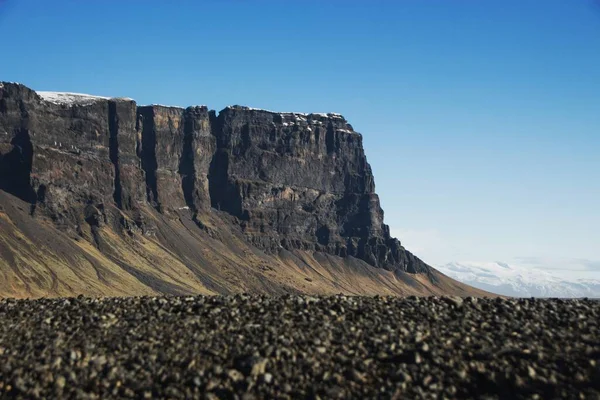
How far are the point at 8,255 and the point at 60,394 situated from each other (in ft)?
544

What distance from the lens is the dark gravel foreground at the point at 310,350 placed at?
74.2 feet

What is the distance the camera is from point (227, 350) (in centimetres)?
2527

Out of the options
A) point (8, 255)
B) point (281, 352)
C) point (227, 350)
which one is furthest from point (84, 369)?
point (8, 255)

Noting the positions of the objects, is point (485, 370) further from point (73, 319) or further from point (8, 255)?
point (8, 255)


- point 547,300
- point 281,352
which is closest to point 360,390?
point 281,352

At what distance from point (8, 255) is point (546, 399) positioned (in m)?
173

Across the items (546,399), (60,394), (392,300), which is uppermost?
(392,300)

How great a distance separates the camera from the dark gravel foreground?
891 inches

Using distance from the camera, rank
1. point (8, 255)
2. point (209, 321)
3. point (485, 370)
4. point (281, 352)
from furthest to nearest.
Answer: point (8, 255) < point (209, 321) < point (281, 352) < point (485, 370)

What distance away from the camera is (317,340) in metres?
25.6

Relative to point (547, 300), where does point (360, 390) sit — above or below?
below

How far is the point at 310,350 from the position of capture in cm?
2488

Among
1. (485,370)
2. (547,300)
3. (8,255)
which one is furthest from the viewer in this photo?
(8,255)

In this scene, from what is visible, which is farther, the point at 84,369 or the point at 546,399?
the point at 84,369
